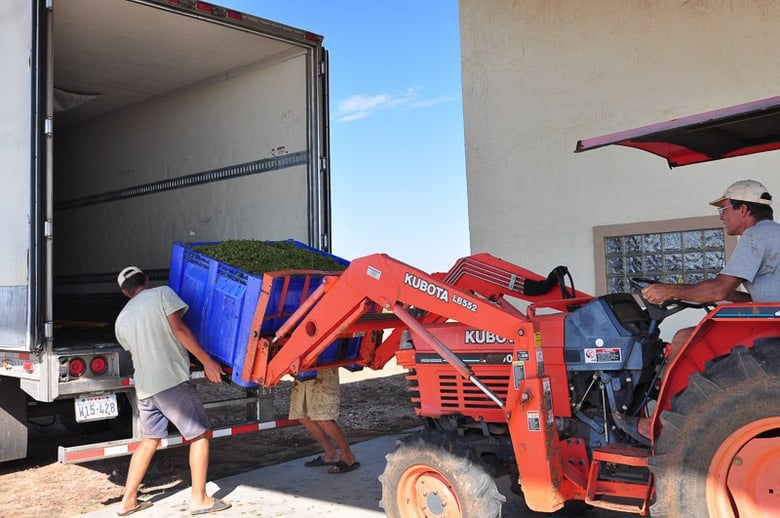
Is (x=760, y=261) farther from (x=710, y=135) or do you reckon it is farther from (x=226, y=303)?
(x=226, y=303)

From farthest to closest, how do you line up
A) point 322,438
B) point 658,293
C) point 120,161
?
point 120,161, point 322,438, point 658,293

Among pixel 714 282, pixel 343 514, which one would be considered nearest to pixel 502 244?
pixel 343 514

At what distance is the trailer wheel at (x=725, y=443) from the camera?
2900mm

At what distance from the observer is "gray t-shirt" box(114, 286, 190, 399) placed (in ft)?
16.2

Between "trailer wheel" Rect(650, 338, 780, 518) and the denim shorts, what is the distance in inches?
121

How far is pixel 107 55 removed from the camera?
23.8ft

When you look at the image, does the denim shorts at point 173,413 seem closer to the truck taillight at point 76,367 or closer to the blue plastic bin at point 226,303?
the blue plastic bin at point 226,303

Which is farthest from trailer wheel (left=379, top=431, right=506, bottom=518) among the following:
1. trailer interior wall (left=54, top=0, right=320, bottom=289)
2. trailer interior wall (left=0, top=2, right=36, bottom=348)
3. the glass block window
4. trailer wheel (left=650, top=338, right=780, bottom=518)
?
the glass block window

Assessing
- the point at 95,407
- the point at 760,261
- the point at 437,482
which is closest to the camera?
the point at 760,261

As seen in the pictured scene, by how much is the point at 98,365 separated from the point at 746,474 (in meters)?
4.00

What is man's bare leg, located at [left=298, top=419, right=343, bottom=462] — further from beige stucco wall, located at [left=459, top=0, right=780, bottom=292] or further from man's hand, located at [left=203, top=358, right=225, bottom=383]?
beige stucco wall, located at [left=459, top=0, right=780, bottom=292]

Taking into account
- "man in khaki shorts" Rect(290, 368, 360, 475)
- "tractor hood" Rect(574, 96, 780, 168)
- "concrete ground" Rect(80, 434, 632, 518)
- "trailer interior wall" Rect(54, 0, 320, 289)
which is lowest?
"concrete ground" Rect(80, 434, 632, 518)

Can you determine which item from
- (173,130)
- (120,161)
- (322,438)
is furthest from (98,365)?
(120,161)

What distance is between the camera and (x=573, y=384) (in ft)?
12.3
